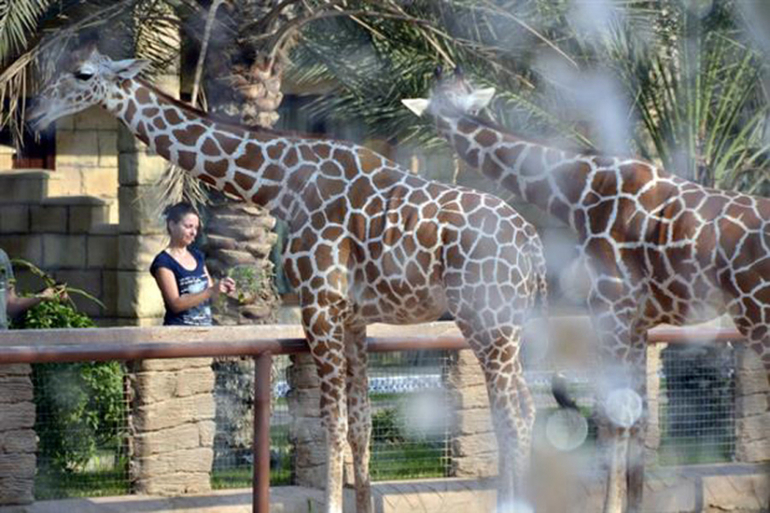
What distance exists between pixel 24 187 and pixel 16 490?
6.52 m

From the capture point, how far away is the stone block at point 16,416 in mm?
6254

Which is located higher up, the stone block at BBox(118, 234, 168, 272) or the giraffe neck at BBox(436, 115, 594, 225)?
the stone block at BBox(118, 234, 168, 272)

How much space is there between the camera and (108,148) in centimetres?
1295

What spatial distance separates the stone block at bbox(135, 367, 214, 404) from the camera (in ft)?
21.5

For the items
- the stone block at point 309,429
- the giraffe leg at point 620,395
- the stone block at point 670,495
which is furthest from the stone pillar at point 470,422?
the giraffe leg at point 620,395

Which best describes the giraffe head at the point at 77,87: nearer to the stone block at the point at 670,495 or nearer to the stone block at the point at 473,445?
the stone block at the point at 473,445

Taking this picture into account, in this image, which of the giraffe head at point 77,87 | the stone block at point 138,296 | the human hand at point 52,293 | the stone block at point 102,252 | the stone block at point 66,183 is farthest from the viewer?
the stone block at point 66,183

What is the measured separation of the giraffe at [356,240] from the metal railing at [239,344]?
0.19m

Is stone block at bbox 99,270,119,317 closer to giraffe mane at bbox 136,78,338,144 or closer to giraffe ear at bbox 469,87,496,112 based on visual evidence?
giraffe mane at bbox 136,78,338,144

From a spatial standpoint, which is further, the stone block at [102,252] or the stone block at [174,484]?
the stone block at [102,252]

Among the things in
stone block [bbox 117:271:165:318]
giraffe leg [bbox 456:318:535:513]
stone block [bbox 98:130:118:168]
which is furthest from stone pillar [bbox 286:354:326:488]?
stone block [bbox 98:130:118:168]

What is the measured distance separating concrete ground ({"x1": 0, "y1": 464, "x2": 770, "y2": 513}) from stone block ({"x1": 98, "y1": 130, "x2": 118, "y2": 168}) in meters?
6.52

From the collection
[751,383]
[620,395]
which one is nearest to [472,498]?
[620,395]

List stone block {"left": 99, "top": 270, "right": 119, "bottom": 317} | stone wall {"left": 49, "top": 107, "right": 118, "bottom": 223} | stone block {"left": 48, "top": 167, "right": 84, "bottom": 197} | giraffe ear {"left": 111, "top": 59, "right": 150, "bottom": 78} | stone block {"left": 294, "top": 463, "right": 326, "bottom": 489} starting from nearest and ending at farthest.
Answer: giraffe ear {"left": 111, "top": 59, "right": 150, "bottom": 78} → stone block {"left": 294, "top": 463, "right": 326, "bottom": 489} → stone block {"left": 99, "top": 270, "right": 119, "bottom": 317} → stone block {"left": 48, "top": 167, "right": 84, "bottom": 197} → stone wall {"left": 49, "top": 107, "right": 118, "bottom": 223}
